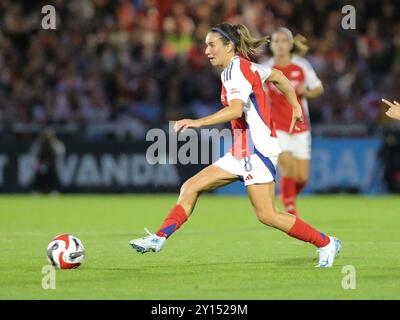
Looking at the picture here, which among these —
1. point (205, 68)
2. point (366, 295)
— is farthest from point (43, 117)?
point (366, 295)

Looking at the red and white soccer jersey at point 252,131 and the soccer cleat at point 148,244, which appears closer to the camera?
the soccer cleat at point 148,244

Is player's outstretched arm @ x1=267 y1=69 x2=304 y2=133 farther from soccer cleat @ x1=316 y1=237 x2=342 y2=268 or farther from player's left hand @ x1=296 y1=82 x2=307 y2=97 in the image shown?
player's left hand @ x1=296 y1=82 x2=307 y2=97

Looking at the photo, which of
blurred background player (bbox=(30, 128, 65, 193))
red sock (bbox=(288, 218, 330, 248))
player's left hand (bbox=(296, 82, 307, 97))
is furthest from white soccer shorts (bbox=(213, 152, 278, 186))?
blurred background player (bbox=(30, 128, 65, 193))

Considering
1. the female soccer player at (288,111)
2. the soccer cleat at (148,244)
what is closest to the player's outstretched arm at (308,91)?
the female soccer player at (288,111)

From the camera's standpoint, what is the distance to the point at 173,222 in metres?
9.45

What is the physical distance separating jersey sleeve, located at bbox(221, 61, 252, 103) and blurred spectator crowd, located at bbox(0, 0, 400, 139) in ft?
38.4

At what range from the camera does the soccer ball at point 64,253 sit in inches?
364

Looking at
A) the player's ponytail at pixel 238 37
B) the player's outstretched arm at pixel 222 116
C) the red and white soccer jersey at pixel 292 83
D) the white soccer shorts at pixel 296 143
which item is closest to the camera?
the player's outstretched arm at pixel 222 116

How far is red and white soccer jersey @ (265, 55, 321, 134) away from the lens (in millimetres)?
14484

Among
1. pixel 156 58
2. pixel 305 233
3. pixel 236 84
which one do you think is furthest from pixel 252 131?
pixel 156 58

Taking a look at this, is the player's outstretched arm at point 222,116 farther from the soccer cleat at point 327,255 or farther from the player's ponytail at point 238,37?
the soccer cleat at point 327,255

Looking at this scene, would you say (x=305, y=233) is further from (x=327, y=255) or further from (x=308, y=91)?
(x=308, y=91)

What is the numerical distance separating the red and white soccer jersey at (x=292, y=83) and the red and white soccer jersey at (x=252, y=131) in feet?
16.0

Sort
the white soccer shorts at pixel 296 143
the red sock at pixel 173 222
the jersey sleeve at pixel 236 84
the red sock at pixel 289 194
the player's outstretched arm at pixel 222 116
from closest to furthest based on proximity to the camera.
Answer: the player's outstretched arm at pixel 222 116 < the jersey sleeve at pixel 236 84 < the red sock at pixel 173 222 < the red sock at pixel 289 194 < the white soccer shorts at pixel 296 143
